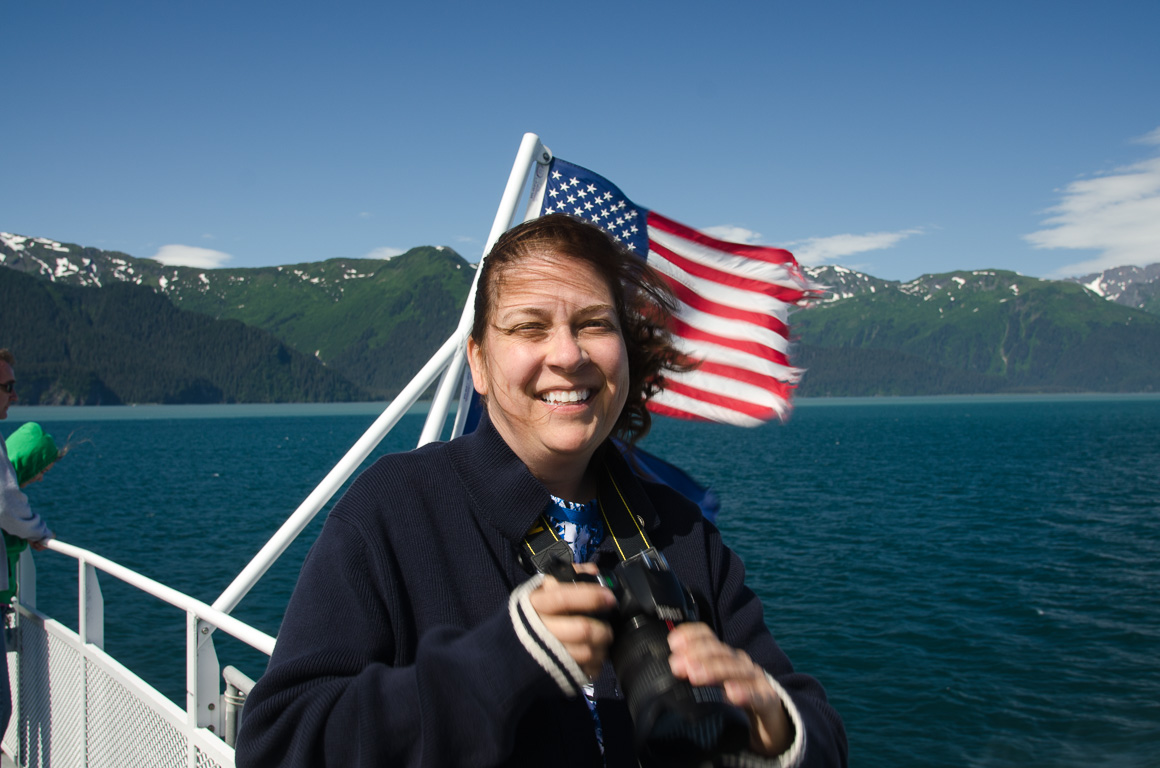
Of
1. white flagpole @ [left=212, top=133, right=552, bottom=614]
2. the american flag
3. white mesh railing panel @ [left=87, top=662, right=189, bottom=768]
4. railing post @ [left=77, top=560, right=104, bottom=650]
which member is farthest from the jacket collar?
the american flag

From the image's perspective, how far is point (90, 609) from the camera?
3.81 metres

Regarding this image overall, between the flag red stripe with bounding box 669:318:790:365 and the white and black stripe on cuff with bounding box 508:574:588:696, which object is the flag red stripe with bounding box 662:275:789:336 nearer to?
the flag red stripe with bounding box 669:318:790:365

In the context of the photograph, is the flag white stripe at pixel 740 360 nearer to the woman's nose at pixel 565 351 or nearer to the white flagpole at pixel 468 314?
the white flagpole at pixel 468 314

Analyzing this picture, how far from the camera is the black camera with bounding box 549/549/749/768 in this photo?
109 centimetres

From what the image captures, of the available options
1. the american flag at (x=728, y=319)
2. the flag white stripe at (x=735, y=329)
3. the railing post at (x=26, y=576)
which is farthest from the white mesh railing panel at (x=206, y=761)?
the flag white stripe at (x=735, y=329)

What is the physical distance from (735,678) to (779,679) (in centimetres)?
37

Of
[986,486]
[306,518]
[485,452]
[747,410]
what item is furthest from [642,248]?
[986,486]

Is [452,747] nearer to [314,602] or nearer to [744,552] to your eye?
[314,602]

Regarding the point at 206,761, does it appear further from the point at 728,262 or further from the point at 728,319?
the point at 728,262

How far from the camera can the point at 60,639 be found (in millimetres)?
4016

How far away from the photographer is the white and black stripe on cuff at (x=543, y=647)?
1.09m

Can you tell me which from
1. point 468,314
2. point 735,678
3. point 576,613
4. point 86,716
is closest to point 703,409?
point 468,314

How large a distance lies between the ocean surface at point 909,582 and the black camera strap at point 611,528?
4.66 metres

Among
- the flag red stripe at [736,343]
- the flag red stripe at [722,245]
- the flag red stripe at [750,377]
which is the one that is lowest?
the flag red stripe at [750,377]
